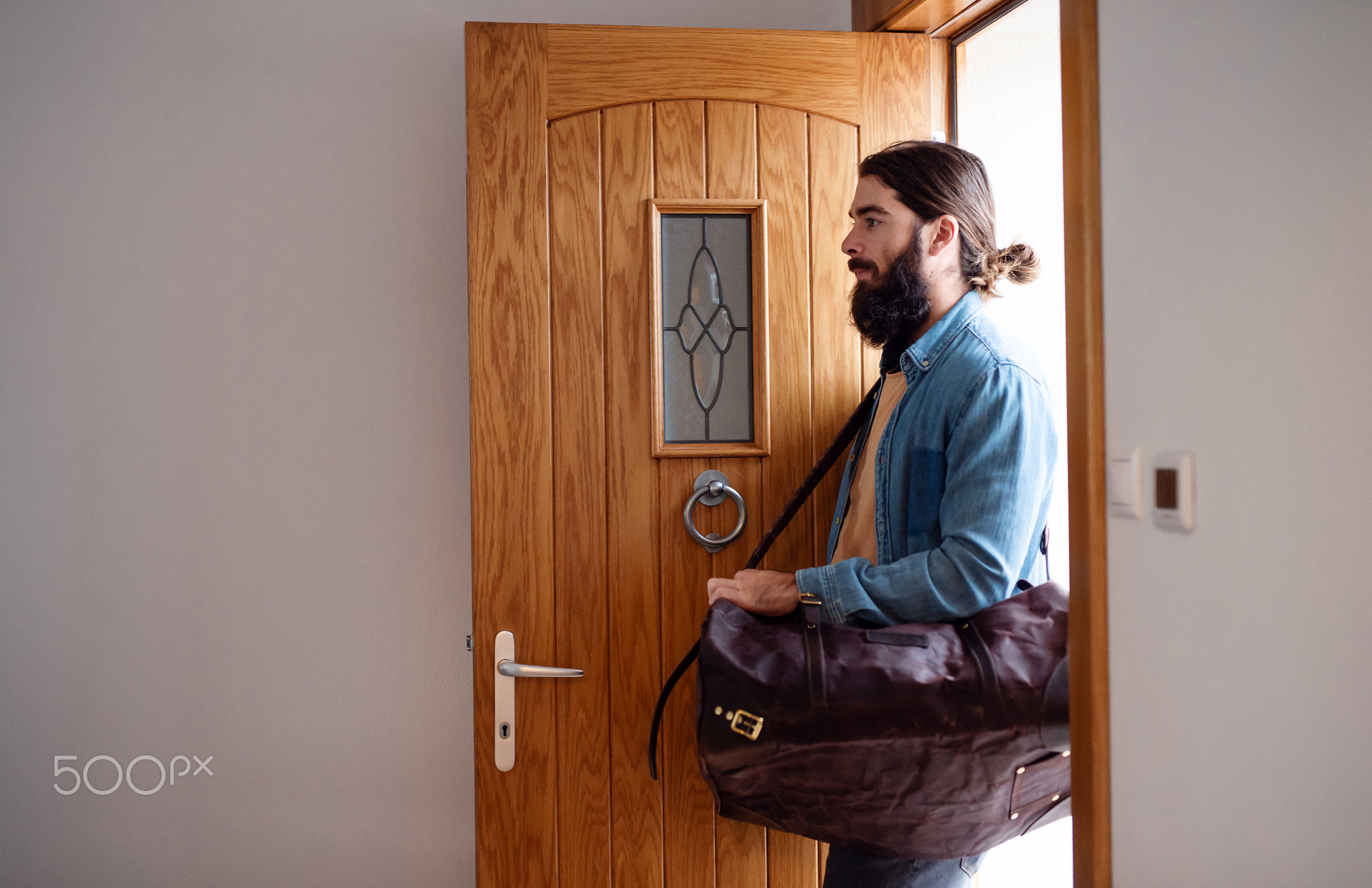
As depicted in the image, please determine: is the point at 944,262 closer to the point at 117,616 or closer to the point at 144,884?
the point at 117,616

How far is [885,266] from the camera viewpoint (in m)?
1.29

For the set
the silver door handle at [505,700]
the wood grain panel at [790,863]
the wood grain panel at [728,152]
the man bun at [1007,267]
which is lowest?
the wood grain panel at [790,863]

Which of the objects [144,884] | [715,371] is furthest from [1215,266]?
[144,884]

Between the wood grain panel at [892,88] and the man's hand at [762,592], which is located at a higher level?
the wood grain panel at [892,88]

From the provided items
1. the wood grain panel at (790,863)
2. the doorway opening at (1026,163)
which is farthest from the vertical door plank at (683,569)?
the doorway opening at (1026,163)

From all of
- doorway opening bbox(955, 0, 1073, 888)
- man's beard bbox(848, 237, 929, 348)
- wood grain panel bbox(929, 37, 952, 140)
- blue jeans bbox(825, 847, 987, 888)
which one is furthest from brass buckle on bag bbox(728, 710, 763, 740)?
wood grain panel bbox(929, 37, 952, 140)

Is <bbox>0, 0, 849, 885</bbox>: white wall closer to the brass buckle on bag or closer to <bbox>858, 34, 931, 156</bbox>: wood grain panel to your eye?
<bbox>858, 34, 931, 156</bbox>: wood grain panel

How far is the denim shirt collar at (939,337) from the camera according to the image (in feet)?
3.99

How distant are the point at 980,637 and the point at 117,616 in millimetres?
1612

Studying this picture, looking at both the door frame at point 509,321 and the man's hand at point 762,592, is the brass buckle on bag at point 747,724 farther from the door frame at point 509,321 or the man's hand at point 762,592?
the door frame at point 509,321

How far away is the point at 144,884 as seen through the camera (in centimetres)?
163

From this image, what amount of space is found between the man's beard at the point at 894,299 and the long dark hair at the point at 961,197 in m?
0.07

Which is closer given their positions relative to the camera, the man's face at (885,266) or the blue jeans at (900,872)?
the blue jeans at (900,872)

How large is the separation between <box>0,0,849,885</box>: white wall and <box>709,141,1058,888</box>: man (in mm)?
804
